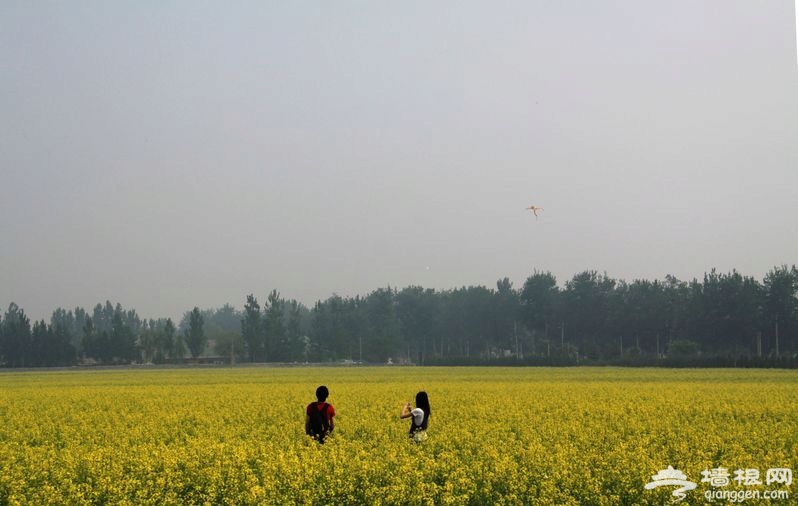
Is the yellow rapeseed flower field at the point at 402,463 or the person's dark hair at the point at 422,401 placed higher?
the person's dark hair at the point at 422,401

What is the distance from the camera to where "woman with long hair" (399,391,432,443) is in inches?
666

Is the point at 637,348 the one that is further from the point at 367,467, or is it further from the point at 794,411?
the point at 367,467

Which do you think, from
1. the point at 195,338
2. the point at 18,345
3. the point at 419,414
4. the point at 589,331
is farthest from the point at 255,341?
the point at 419,414

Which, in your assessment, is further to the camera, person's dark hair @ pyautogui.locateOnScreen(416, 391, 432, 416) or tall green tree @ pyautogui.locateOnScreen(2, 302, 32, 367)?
tall green tree @ pyautogui.locateOnScreen(2, 302, 32, 367)

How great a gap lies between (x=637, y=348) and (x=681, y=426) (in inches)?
5671

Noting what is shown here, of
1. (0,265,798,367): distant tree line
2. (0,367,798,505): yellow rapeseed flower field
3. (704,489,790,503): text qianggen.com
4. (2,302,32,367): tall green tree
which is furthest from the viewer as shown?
(2,302,32,367): tall green tree

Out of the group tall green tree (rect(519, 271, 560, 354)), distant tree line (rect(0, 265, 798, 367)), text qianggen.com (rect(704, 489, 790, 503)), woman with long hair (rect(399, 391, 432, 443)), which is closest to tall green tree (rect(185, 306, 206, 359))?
distant tree line (rect(0, 265, 798, 367))

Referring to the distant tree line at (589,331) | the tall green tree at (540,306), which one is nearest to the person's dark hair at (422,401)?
the distant tree line at (589,331)

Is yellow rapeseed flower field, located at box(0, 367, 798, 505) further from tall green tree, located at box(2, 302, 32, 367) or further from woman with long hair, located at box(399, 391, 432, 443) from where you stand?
tall green tree, located at box(2, 302, 32, 367)

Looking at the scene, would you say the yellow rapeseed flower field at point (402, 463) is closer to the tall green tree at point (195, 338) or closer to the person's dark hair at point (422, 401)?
the person's dark hair at point (422, 401)

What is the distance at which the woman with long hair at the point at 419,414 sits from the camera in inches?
666

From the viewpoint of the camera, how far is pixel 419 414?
1722cm

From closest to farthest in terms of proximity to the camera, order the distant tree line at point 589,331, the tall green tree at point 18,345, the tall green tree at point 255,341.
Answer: the distant tree line at point 589,331, the tall green tree at point 18,345, the tall green tree at point 255,341

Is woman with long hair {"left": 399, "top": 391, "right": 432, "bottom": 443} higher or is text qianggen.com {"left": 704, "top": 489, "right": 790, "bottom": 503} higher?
woman with long hair {"left": 399, "top": 391, "right": 432, "bottom": 443}
